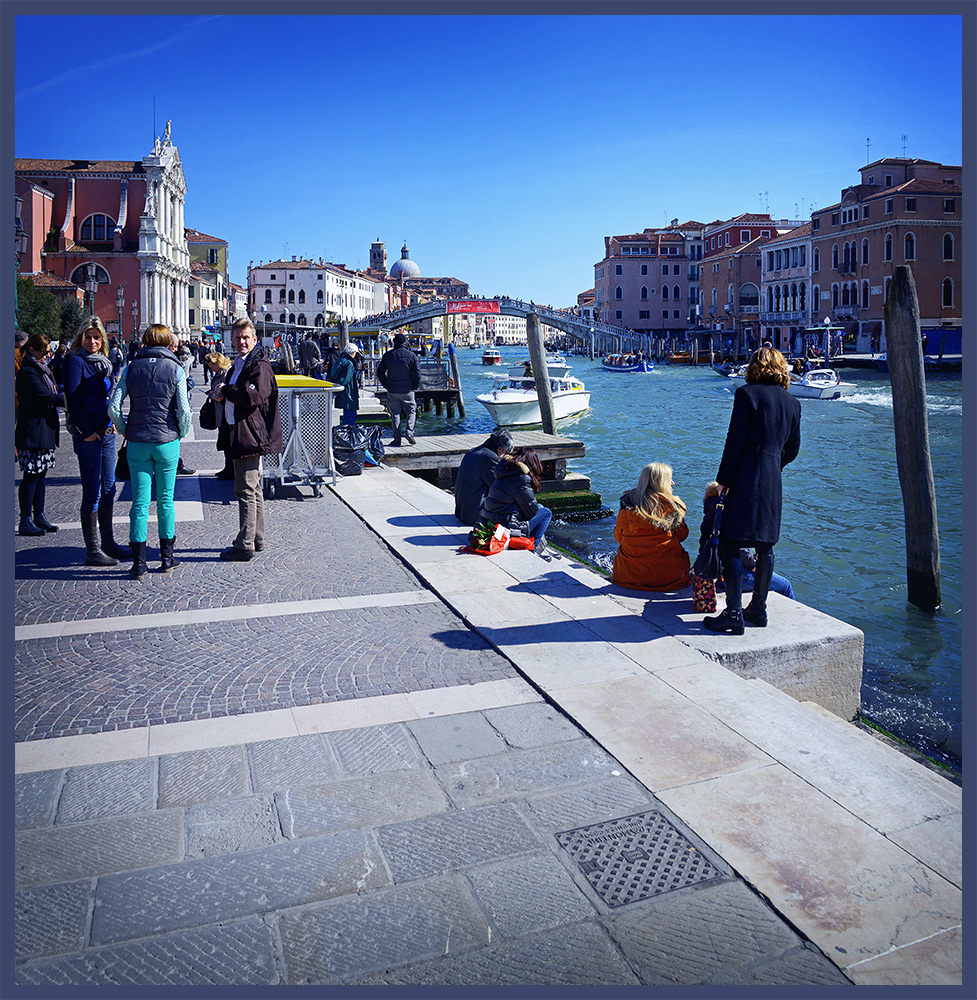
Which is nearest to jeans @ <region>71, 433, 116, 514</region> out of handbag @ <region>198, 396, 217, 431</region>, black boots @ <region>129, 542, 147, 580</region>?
black boots @ <region>129, 542, 147, 580</region>

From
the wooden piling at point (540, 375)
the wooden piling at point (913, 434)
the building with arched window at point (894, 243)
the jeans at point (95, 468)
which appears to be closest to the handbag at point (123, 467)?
the jeans at point (95, 468)

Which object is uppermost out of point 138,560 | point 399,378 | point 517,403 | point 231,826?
point 517,403

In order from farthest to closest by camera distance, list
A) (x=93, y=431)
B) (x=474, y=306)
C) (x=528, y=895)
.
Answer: (x=474, y=306) → (x=93, y=431) → (x=528, y=895)

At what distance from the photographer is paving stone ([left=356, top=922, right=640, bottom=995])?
2191 millimetres

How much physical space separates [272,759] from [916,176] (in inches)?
2494

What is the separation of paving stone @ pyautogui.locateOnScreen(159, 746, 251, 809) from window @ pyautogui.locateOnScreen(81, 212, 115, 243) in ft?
171

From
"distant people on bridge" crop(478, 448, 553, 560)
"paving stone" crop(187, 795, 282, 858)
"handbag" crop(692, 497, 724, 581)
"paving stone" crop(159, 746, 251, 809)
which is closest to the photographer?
"paving stone" crop(187, 795, 282, 858)

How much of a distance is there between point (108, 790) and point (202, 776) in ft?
1.00

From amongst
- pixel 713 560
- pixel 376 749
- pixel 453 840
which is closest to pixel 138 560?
pixel 376 749

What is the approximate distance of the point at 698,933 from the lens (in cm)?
236

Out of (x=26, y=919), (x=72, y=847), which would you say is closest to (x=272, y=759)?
(x=72, y=847)

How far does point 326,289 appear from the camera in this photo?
108 metres

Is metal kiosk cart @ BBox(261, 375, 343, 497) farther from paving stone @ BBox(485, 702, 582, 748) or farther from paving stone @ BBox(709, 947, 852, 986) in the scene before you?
paving stone @ BBox(709, 947, 852, 986)

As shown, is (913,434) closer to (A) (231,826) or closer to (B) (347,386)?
(A) (231,826)
